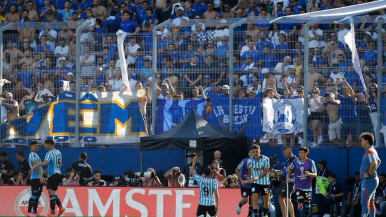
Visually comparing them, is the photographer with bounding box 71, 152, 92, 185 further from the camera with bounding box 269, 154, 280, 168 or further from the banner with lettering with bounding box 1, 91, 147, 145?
the camera with bounding box 269, 154, 280, 168

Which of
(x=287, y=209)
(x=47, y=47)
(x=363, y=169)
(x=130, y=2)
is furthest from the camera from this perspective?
(x=130, y=2)

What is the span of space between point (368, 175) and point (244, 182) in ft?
12.0

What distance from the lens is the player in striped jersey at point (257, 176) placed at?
73.7 ft

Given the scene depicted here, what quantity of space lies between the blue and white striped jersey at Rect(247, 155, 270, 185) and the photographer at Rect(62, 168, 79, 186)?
16.1ft

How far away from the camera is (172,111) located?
25.3 meters

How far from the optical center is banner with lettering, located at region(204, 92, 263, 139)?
24.8m

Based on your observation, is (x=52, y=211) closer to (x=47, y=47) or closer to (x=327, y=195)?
(x=47, y=47)

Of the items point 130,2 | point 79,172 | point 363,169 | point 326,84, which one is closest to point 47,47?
point 79,172

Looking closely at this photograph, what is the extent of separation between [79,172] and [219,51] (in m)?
4.51

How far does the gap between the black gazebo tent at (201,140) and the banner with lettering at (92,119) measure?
3.49 feet

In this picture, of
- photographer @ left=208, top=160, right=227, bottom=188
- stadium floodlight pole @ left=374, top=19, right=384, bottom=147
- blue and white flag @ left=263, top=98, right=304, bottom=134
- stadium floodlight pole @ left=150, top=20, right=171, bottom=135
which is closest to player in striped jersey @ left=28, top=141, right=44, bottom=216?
stadium floodlight pole @ left=150, top=20, right=171, bottom=135

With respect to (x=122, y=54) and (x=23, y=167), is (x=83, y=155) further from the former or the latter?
(x=122, y=54)

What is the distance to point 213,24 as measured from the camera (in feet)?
81.0

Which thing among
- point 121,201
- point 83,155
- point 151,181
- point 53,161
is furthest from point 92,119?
point 53,161
